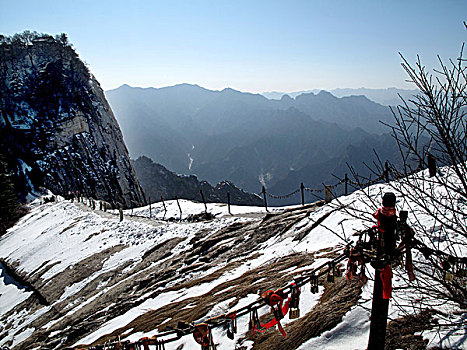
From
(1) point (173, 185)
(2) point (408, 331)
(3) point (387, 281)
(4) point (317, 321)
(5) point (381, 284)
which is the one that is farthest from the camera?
(1) point (173, 185)

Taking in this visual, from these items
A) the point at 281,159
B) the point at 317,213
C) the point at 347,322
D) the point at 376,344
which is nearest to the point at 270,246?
the point at 317,213

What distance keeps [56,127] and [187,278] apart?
185 feet

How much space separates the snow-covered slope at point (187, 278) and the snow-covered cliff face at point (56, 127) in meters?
33.1

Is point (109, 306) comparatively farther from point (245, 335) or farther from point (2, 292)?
point (2, 292)

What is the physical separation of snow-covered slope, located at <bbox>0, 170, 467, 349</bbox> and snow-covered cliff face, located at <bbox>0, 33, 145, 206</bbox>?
3310 centimetres

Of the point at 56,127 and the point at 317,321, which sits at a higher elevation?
the point at 56,127

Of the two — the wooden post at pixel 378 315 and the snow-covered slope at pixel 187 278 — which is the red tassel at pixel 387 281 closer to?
the wooden post at pixel 378 315

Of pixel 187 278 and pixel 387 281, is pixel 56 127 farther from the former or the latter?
pixel 387 281

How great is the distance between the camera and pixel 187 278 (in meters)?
10.6

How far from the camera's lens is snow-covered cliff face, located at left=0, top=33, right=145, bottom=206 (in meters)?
52.2

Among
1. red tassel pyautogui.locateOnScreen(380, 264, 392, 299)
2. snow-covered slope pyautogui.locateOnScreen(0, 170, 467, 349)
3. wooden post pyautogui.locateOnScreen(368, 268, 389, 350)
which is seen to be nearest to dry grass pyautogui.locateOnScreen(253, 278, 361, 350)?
snow-covered slope pyautogui.locateOnScreen(0, 170, 467, 349)

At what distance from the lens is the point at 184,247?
14242mm

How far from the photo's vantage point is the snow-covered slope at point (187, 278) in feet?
14.2

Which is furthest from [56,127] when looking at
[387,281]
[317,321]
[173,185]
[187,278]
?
[387,281]
